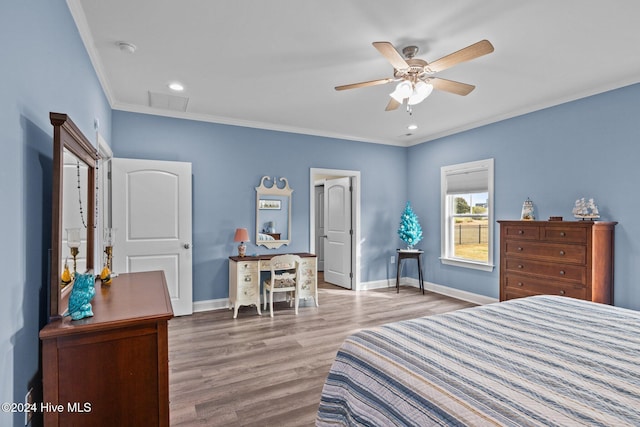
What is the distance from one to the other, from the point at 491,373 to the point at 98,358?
1.60 m

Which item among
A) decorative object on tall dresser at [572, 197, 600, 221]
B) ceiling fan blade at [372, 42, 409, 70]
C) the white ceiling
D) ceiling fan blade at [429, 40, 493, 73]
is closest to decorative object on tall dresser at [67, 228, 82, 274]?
the white ceiling

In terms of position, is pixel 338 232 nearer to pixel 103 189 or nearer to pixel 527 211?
pixel 527 211

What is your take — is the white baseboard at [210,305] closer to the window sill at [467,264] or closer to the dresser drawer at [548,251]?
the window sill at [467,264]

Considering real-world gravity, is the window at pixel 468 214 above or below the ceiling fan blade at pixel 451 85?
below

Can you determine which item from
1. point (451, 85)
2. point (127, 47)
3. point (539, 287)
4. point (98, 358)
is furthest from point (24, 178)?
point (539, 287)

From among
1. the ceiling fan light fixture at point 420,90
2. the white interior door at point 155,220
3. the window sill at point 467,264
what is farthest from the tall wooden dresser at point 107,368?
the window sill at point 467,264

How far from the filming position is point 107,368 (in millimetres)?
1448

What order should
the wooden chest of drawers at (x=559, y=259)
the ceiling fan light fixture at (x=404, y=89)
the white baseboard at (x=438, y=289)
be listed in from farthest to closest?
the white baseboard at (x=438, y=289) < the wooden chest of drawers at (x=559, y=259) < the ceiling fan light fixture at (x=404, y=89)

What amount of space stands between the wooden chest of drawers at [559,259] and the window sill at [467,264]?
2.44ft

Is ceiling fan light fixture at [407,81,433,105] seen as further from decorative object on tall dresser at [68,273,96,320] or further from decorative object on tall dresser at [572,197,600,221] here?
decorative object on tall dresser at [68,273,96,320]

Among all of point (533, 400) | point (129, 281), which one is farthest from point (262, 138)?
point (533, 400)

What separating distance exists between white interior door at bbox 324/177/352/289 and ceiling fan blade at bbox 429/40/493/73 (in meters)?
3.54

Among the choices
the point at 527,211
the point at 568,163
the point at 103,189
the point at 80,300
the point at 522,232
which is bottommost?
the point at 80,300

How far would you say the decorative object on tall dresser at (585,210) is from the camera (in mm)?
3498
